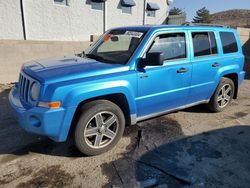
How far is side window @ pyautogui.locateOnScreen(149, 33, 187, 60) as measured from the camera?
12.8 ft

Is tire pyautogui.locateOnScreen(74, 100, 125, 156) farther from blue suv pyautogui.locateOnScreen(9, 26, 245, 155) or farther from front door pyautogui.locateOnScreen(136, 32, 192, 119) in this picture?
front door pyautogui.locateOnScreen(136, 32, 192, 119)

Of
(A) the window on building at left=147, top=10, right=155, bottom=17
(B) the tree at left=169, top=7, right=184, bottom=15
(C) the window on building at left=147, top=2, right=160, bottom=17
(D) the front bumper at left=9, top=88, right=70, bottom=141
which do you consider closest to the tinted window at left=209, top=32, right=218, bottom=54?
(D) the front bumper at left=9, top=88, right=70, bottom=141

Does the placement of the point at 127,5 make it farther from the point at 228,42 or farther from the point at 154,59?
the point at 154,59

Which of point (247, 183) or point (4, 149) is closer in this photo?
point (247, 183)

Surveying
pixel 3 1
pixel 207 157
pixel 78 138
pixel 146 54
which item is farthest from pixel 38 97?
pixel 3 1

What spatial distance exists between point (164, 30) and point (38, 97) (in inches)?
91.9

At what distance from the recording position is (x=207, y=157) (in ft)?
11.6

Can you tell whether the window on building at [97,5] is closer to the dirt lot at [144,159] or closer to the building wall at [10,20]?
the building wall at [10,20]

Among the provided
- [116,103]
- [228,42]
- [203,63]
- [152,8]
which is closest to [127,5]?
[152,8]

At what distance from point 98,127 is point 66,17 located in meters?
9.56

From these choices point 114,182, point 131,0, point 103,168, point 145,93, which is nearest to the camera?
point 114,182

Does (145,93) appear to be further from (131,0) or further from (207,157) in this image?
(131,0)

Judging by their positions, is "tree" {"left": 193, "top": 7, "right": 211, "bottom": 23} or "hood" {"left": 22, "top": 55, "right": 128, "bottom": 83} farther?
"tree" {"left": 193, "top": 7, "right": 211, "bottom": 23}

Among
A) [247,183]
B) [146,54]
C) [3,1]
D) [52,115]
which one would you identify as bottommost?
[247,183]
